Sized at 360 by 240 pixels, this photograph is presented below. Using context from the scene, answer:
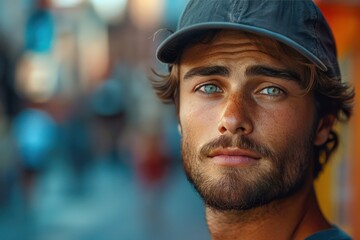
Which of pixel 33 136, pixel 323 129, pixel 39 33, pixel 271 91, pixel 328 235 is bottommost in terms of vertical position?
pixel 33 136

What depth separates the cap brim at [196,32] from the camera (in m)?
2.25

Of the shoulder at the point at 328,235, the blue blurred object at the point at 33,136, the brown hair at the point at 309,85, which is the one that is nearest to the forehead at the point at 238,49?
the brown hair at the point at 309,85

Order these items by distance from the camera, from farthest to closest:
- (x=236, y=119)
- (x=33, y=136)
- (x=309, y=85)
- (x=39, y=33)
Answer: (x=39, y=33) < (x=33, y=136) < (x=309, y=85) < (x=236, y=119)

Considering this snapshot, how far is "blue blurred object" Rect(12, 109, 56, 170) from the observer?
12195 millimetres

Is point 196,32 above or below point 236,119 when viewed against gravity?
above

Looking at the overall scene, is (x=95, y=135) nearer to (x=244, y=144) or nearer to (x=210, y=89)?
(x=210, y=89)

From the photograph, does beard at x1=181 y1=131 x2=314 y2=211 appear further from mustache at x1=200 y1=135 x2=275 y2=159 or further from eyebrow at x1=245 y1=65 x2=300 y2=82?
eyebrow at x1=245 y1=65 x2=300 y2=82

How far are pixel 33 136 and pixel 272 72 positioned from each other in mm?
10969

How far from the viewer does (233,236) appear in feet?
8.21

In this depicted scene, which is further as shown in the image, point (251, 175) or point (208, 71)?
point (208, 71)

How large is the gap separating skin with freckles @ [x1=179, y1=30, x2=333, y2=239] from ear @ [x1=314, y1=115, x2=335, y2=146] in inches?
2.7

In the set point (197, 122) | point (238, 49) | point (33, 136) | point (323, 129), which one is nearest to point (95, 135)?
point (33, 136)

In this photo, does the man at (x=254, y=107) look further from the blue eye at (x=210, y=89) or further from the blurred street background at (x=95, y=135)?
the blurred street background at (x=95, y=135)

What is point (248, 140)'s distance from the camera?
233 centimetres
